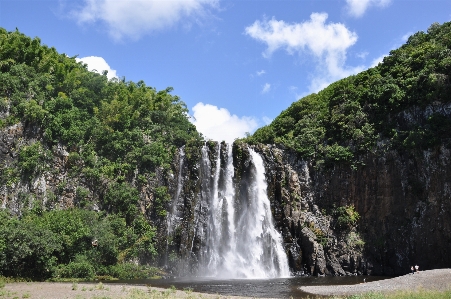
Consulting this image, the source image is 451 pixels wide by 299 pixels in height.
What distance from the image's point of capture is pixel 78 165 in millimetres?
37156

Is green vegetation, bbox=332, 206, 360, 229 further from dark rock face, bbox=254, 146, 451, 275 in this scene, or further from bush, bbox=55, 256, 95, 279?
bush, bbox=55, 256, 95, 279

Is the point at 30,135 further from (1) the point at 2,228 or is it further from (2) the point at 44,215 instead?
(1) the point at 2,228

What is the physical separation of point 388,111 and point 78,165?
3294 cm

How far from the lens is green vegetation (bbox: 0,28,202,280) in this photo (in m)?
27.8

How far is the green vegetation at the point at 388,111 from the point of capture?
119 feet

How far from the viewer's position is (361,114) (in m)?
41.8

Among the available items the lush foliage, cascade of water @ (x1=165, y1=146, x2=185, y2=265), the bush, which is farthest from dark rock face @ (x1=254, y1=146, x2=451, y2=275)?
the bush

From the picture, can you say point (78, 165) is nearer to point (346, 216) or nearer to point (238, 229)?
point (238, 229)

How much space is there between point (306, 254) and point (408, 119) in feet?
57.3

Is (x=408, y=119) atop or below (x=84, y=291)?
atop

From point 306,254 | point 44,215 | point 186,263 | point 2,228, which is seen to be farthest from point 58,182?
point 306,254

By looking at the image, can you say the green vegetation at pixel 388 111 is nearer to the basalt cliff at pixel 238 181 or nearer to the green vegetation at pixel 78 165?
the basalt cliff at pixel 238 181

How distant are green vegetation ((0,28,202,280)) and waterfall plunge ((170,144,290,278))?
4.93 metres

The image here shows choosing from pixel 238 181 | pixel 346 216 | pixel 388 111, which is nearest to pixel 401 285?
pixel 346 216
